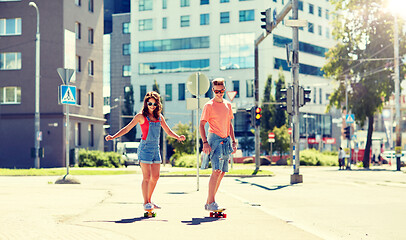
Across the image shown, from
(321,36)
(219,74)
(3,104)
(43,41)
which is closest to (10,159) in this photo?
(3,104)

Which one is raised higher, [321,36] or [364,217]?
[321,36]

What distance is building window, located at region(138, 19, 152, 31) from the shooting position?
77500 millimetres

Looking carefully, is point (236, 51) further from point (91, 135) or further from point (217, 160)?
point (217, 160)

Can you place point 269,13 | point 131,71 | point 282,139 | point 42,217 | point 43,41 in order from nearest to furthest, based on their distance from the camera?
point 42,217
point 269,13
point 43,41
point 282,139
point 131,71

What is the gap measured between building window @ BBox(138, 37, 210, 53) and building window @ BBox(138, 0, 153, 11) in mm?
4366

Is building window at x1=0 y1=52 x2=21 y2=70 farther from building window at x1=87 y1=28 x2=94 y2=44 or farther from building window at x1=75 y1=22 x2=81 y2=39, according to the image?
building window at x1=87 y1=28 x2=94 y2=44

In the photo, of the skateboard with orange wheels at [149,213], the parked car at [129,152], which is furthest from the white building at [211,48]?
the skateboard with orange wheels at [149,213]

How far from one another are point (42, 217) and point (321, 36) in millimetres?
77813

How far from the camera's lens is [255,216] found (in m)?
8.60

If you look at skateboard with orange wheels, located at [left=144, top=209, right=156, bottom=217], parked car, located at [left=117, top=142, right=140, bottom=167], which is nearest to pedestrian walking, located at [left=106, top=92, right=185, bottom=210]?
skateboard with orange wheels, located at [left=144, top=209, right=156, bottom=217]

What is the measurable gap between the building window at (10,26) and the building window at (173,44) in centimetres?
3367

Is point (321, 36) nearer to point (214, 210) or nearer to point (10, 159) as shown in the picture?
point (10, 159)

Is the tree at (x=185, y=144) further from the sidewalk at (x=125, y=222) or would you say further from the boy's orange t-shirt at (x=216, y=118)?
the boy's orange t-shirt at (x=216, y=118)

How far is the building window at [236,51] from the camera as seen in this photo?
71.5 m
